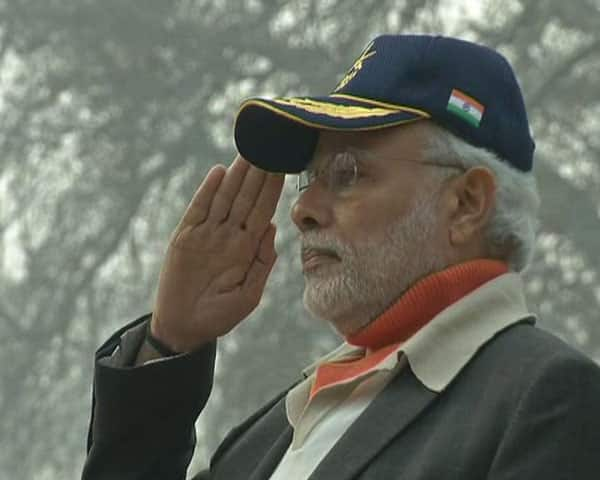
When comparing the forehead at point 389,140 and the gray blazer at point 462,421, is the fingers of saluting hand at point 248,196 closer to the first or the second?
the forehead at point 389,140

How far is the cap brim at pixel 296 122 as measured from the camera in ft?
10.0

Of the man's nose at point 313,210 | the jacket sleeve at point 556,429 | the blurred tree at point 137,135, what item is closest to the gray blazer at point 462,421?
the jacket sleeve at point 556,429

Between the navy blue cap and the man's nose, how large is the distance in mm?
91

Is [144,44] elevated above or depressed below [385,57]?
above

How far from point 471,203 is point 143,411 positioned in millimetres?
671

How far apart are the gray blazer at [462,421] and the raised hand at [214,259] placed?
3.3 inches

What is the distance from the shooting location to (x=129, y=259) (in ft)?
37.2

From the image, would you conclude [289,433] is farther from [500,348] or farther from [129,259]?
[129,259]

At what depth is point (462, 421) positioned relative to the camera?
2729mm

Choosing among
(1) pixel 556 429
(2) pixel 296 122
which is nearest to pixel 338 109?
(2) pixel 296 122

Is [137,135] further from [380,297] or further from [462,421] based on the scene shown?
[462,421]

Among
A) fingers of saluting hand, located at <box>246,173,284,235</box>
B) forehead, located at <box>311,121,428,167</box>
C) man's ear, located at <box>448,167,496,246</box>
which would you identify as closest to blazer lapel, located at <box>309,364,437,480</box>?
man's ear, located at <box>448,167,496,246</box>

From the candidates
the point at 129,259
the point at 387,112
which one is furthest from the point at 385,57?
the point at 129,259

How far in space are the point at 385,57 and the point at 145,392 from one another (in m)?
0.71
